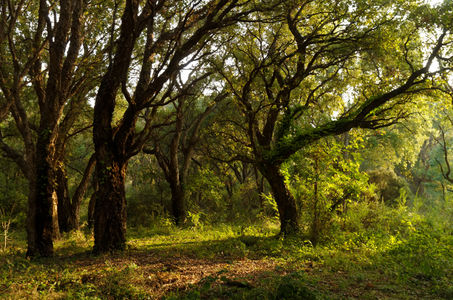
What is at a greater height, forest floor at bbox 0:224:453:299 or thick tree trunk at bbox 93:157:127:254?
thick tree trunk at bbox 93:157:127:254

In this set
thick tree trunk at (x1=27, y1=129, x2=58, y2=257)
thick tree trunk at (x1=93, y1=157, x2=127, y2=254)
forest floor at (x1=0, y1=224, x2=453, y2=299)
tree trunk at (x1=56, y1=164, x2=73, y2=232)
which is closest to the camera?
forest floor at (x1=0, y1=224, x2=453, y2=299)

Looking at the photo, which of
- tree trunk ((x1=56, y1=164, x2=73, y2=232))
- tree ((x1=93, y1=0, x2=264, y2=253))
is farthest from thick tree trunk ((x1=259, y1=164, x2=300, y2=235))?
tree trunk ((x1=56, y1=164, x2=73, y2=232))

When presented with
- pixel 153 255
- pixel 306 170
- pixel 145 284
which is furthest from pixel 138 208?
pixel 145 284

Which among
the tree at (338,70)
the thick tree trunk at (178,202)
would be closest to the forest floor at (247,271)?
the tree at (338,70)

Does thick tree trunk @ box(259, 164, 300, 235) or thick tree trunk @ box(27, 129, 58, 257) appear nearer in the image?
thick tree trunk @ box(27, 129, 58, 257)

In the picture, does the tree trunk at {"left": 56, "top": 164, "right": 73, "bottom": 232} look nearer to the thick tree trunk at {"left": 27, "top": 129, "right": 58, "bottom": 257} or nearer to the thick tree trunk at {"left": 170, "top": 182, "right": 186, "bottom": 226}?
the thick tree trunk at {"left": 27, "top": 129, "right": 58, "bottom": 257}

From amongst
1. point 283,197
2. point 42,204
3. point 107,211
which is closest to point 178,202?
point 283,197

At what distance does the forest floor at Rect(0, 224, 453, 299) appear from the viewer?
405 cm

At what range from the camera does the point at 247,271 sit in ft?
17.9

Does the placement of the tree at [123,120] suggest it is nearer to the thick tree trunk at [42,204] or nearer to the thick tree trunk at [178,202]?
the thick tree trunk at [42,204]

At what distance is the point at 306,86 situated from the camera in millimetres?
9938

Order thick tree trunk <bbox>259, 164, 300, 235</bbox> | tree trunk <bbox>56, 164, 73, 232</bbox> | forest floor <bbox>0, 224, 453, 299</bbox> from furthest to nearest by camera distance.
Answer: tree trunk <bbox>56, 164, 73, 232</bbox>, thick tree trunk <bbox>259, 164, 300, 235</bbox>, forest floor <bbox>0, 224, 453, 299</bbox>

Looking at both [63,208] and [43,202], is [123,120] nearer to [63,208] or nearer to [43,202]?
[43,202]

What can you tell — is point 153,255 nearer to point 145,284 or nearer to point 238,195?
point 145,284
